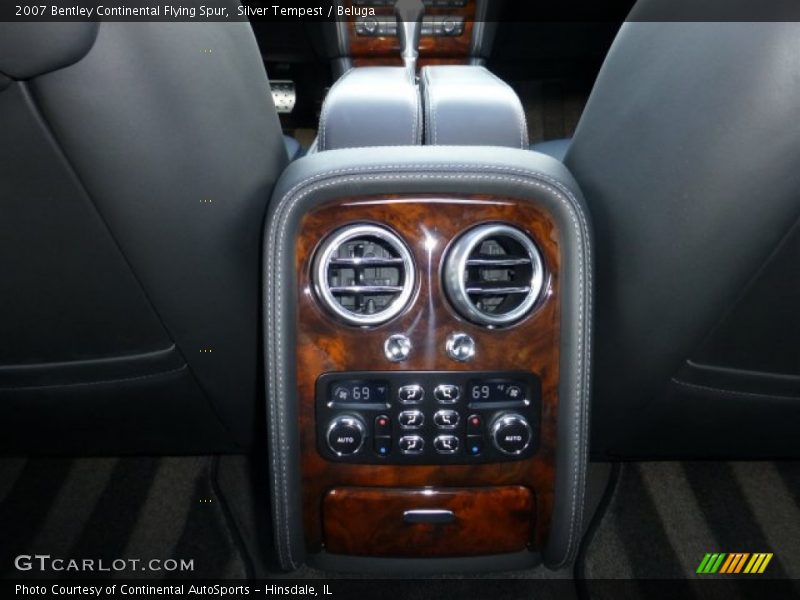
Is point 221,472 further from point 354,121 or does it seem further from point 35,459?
point 354,121

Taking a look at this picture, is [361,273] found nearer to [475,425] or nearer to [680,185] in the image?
[475,425]

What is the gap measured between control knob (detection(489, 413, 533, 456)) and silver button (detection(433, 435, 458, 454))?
0.06 meters

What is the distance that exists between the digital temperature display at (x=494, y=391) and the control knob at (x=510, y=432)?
0.03m

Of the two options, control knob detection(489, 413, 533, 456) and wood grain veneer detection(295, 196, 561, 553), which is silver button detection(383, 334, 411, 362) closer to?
wood grain veneer detection(295, 196, 561, 553)

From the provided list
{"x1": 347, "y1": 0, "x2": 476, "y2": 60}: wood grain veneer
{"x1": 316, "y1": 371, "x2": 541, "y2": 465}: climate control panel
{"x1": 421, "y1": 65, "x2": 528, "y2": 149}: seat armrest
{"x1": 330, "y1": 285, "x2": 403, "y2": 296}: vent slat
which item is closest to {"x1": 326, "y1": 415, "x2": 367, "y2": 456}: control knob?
{"x1": 316, "y1": 371, "x2": 541, "y2": 465}: climate control panel

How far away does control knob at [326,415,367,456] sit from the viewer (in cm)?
118

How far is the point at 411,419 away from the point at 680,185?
0.54 metres

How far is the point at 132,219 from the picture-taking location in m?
1.05

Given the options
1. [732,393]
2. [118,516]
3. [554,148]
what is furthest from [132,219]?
[554,148]

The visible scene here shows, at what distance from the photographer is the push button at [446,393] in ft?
3.80

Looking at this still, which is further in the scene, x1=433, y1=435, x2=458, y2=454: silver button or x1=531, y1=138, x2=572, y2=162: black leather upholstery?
x1=531, y1=138, x2=572, y2=162: black leather upholstery

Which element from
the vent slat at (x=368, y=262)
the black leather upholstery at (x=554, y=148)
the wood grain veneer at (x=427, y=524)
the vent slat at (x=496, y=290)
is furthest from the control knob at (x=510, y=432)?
the black leather upholstery at (x=554, y=148)

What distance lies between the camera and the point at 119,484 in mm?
1760

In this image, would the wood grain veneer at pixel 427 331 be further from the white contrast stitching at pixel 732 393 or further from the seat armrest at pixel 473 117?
the seat armrest at pixel 473 117
